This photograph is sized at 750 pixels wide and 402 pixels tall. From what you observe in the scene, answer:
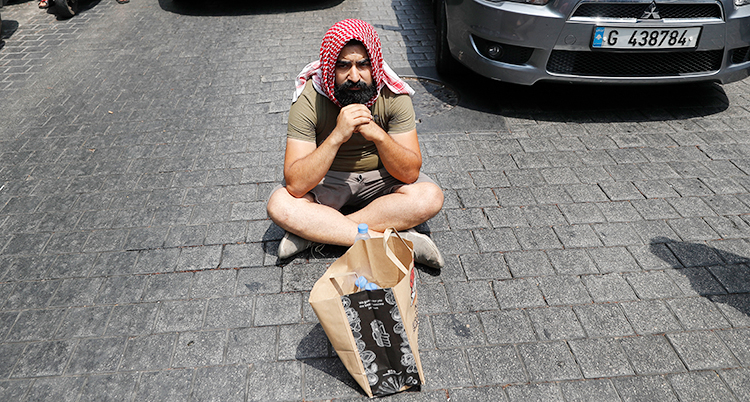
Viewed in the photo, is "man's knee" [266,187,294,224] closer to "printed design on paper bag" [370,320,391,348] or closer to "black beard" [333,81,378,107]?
"black beard" [333,81,378,107]

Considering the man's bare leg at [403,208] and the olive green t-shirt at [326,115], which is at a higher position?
the olive green t-shirt at [326,115]

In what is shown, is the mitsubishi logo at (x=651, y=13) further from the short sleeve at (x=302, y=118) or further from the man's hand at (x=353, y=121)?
the short sleeve at (x=302, y=118)

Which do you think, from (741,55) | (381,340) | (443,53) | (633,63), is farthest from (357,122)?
(741,55)

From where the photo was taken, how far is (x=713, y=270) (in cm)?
289

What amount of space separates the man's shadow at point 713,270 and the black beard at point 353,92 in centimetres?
197

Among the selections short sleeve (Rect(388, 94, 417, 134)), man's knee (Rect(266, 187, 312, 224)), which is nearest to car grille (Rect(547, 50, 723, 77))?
short sleeve (Rect(388, 94, 417, 134))

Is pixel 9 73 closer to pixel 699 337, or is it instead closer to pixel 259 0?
pixel 259 0

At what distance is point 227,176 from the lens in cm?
394

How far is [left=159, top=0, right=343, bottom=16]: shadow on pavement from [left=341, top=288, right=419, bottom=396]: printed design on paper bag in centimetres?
721

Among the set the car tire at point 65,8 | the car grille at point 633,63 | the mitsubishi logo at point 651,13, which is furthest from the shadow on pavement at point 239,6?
the mitsubishi logo at point 651,13

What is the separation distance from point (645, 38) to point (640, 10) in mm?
230

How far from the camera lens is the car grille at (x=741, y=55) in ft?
14.5

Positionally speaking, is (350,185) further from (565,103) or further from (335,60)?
(565,103)

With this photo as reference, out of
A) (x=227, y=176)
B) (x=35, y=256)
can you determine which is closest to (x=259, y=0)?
(x=227, y=176)
